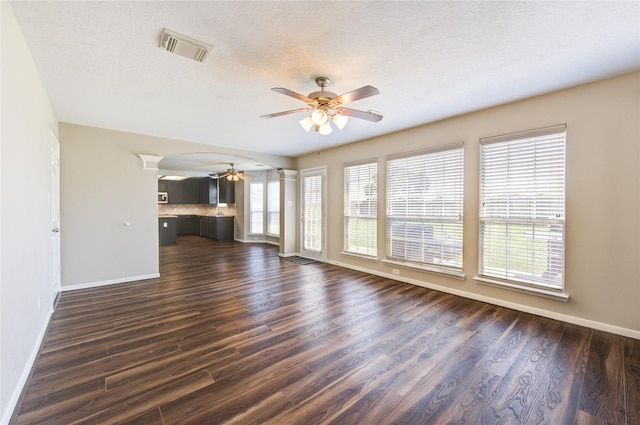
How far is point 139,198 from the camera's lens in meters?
4.61

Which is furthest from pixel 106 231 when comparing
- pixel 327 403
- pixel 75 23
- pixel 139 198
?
pixel 327 403

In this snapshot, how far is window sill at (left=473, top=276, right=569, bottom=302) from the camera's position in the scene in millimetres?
3004

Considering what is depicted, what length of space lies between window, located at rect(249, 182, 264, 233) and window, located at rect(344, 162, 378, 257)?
15.4 feet

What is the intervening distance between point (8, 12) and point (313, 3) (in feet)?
6.21

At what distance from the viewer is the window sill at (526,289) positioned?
3.00m

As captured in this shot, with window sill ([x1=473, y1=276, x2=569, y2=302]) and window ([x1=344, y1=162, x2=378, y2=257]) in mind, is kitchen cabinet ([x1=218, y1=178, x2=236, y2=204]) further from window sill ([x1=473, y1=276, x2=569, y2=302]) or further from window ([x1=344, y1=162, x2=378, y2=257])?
window sill ([x1=473, y1=276, x2=569, y2=302])

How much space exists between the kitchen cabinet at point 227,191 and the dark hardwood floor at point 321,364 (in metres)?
6.51

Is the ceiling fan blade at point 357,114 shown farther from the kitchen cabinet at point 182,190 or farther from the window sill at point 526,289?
the kitchen cabinet at point 182,190

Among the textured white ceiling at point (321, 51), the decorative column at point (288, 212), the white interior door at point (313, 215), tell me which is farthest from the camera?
the decorative column at point (288, 212)

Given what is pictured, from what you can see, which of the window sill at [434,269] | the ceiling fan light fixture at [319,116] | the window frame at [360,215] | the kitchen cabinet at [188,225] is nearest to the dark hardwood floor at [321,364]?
the window sill at [434,269]

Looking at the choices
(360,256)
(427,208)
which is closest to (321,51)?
(427,208)

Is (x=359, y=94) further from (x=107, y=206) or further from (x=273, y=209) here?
(x=273, y=209)

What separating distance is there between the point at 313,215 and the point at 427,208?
2.80 metres

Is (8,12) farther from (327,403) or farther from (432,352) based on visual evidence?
(432,352)
